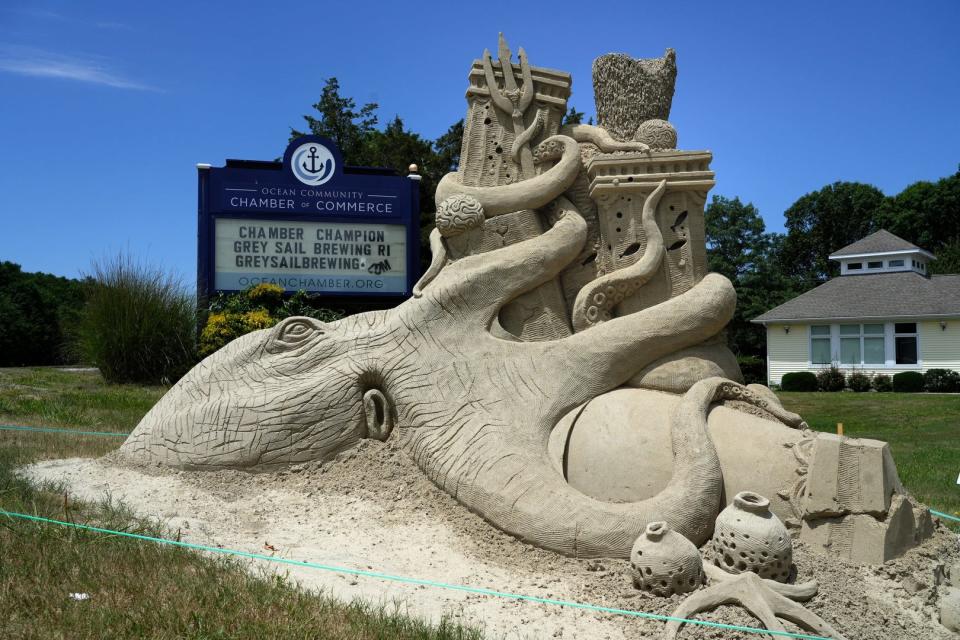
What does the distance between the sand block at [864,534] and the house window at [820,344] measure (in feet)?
61.4

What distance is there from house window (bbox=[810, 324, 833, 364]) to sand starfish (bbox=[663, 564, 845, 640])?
19633 mm

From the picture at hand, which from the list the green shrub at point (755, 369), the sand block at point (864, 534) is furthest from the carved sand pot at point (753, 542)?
the green shrub at point (755, 369)

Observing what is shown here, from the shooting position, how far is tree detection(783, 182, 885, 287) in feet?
108

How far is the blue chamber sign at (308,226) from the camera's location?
43.4ft

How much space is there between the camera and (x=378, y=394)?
5.30 meters

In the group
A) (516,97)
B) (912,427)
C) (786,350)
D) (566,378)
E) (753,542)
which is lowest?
(912,427)

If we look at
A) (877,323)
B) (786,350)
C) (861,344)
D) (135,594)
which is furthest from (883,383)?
(135,594)

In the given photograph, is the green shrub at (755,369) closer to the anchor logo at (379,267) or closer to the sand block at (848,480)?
the anchor logo at (379,267)

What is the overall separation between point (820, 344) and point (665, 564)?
20.0 metres

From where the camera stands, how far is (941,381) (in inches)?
744

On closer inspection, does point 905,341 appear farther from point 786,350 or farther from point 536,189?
point 536,189

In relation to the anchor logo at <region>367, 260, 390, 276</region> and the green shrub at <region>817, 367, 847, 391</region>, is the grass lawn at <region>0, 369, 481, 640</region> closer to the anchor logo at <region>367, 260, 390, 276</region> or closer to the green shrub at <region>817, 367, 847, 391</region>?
the anchor logo at <region>367, 260, 390, 276</region>

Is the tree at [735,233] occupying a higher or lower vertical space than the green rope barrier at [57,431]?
higher

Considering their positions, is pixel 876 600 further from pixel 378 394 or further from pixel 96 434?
pixel 96 434
